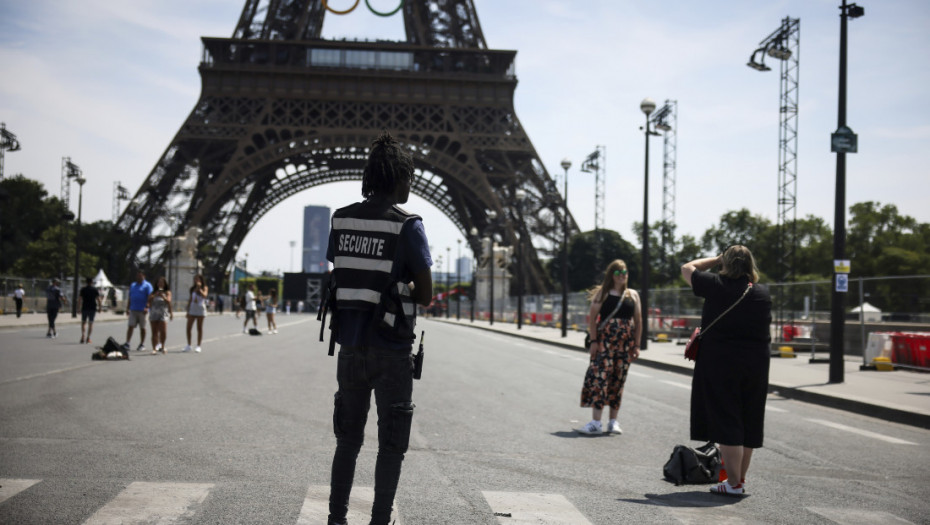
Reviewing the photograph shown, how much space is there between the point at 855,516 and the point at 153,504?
3.92 metres

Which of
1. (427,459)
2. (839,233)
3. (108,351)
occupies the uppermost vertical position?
(839,233)

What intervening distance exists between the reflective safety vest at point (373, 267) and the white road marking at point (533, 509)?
1433 millimetres

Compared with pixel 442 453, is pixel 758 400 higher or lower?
higher

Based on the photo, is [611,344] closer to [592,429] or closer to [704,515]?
[592,429]

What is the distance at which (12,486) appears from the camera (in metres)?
5.20

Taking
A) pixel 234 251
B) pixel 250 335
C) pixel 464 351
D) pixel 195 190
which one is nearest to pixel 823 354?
pixel 464 351

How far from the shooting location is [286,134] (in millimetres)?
57594

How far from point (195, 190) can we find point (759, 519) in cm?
5080

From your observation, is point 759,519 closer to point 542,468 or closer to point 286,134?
point 542,468

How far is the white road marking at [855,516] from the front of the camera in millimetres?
5082

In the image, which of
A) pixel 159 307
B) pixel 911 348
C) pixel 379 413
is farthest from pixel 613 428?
pixel 159 307

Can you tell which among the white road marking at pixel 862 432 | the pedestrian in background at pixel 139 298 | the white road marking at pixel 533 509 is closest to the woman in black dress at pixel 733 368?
the white road marking at pixel 533 509

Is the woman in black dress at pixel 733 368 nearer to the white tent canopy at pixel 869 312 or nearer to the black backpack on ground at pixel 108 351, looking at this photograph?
the black backpack on ground at pixel 108 351

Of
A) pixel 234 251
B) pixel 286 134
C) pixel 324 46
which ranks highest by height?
pixel 324 46
